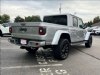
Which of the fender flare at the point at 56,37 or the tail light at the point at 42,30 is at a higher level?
the tail light at the point at 42,30

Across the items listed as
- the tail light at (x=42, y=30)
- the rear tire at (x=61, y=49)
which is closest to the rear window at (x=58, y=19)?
the rear tire at (x=61, y=49)

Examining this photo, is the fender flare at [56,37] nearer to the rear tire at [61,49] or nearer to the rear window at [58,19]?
the rear tire at [61,49]

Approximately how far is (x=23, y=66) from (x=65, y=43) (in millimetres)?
2163

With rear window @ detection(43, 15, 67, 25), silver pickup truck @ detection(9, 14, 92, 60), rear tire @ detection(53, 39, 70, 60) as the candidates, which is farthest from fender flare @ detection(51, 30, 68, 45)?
rear window @ detection(43, 15, 67, 25)

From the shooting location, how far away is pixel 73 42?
9047 millimetres

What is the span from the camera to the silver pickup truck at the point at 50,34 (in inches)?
269

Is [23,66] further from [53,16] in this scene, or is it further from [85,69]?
[53,16]

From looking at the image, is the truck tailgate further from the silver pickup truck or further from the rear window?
the rear window

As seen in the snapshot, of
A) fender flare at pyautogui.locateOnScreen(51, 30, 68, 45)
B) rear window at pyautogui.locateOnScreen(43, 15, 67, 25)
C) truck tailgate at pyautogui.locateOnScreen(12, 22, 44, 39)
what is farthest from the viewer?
rear window at pyautogui.locateOnScreen(43, 15, 67, 25)

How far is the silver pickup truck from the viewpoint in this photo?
683 cm

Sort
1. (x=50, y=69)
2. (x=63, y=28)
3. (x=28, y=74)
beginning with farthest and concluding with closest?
(x=63, y=28) → (x=50, y=69) → (x=28, y=74)

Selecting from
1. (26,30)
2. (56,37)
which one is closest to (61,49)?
(56,37)

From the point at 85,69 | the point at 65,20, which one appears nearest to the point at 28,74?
the point at 85,69

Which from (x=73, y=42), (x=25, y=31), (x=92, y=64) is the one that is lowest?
(x=92, y=64)
